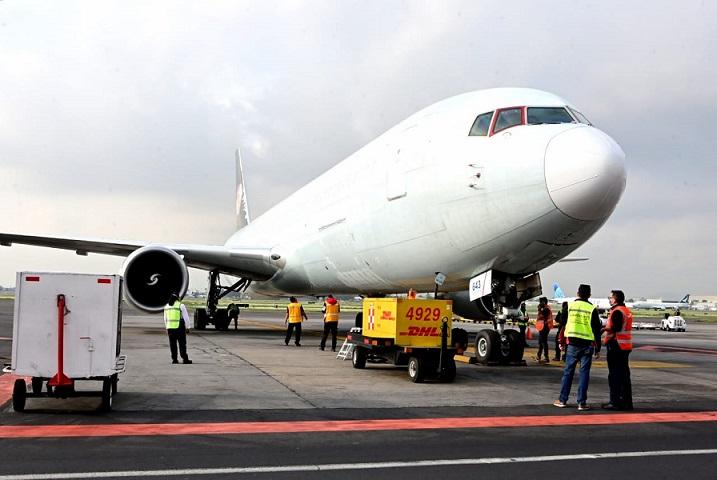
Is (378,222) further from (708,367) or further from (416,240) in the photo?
(708,367)

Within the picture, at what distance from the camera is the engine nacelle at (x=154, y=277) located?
17281mm

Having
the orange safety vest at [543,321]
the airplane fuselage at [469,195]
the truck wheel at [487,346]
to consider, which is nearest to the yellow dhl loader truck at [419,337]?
the airplane fuselage at [469,195]

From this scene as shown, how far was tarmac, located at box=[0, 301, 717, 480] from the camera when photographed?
549cm

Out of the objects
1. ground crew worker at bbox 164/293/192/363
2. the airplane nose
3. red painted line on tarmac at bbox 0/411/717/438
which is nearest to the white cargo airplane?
the airplane nose

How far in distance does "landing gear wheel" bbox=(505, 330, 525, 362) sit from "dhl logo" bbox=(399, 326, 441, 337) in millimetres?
2766

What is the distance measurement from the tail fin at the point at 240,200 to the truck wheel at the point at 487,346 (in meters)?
27.1

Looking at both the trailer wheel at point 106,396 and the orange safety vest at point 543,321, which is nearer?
the trailer wheel at point 106,396

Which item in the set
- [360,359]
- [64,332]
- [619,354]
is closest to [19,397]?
[64,332]

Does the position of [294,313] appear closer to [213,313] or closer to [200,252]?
[200,252]

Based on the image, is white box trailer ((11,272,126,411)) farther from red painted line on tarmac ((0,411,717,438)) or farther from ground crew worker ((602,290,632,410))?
ground crew worker ((602,290,632,410))

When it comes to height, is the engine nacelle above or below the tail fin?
below

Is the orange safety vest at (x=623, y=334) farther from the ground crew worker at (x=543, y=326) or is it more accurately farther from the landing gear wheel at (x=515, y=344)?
the ground crew worker at (x=543, y=326)

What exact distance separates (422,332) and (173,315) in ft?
16.6

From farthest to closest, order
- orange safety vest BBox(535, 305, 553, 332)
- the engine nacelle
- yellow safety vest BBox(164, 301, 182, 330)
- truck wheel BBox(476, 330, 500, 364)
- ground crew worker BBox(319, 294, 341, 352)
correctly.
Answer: the engine nacelle
ground crew worker BBox(319, 294, 341, 352)
orange safety vest BBox(535, 305, 553, 332)
truck wheel BBox(476, 330, 500, 364)
yellow safety vest BBox(164, 301, 182, 330)
